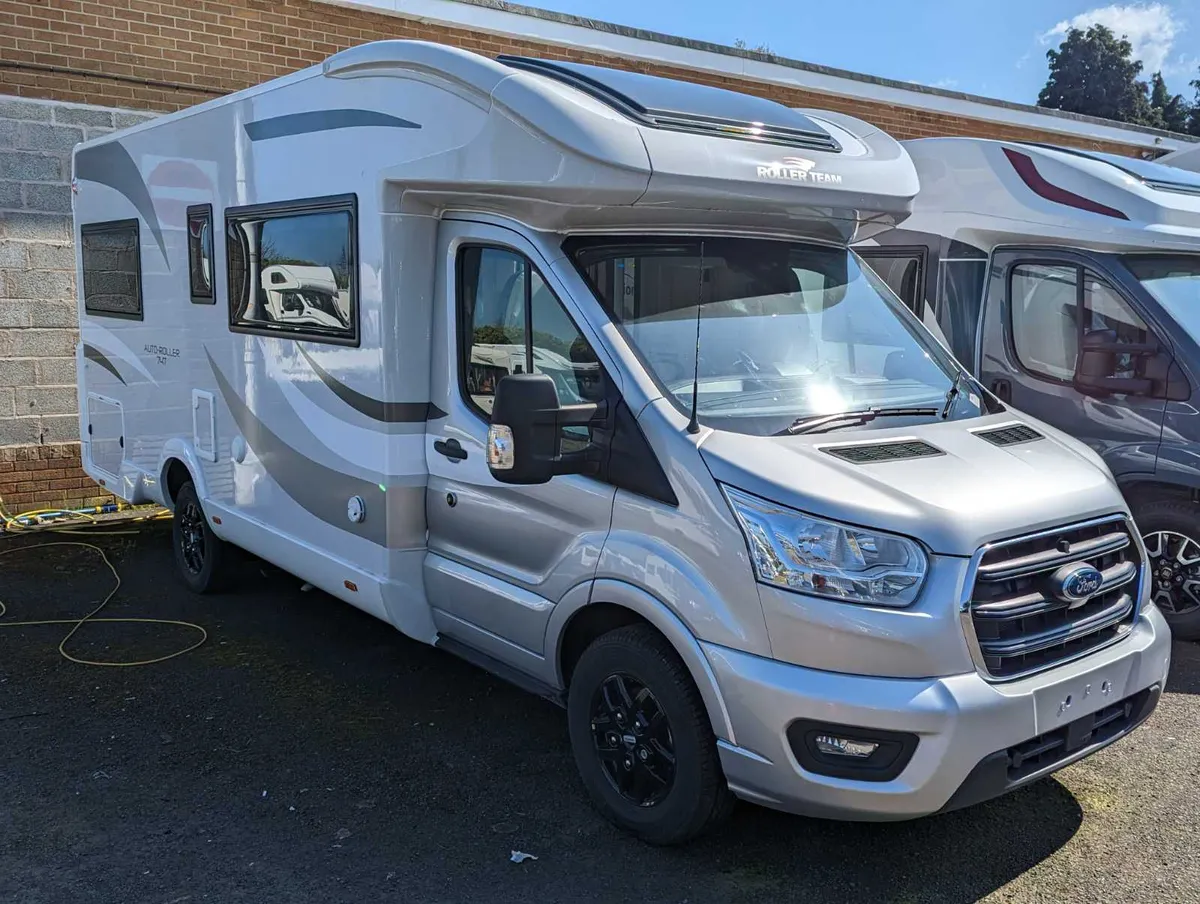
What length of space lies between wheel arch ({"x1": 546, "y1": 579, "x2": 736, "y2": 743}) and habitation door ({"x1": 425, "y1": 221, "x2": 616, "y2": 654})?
0.08 m

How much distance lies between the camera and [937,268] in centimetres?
654

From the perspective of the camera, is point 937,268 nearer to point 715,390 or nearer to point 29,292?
point 715,390

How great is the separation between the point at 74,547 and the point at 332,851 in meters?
5.07

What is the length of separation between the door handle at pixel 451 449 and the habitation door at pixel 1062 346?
11.1 ft

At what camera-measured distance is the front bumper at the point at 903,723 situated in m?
3.07

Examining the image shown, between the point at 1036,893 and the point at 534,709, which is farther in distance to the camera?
the point at 534,709

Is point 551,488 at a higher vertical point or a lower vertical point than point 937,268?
lower

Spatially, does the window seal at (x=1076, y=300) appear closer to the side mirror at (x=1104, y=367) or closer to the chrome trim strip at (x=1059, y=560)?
the side mirror at (x=1104, y=367)

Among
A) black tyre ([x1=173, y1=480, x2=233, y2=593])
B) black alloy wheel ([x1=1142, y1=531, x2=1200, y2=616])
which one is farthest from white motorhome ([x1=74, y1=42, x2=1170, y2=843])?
black alloy wheel ([x1=1142, y1=531, x2=1200, y2=616])

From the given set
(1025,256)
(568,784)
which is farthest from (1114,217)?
(568,784)

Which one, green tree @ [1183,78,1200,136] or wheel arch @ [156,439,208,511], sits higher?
green tree @ [1183,78,1200,136]

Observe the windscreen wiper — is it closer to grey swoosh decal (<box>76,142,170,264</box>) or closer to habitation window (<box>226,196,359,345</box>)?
habitation window (<box>226,196,359,345</box>)

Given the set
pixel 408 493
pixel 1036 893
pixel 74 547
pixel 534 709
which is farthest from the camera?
pixel 74 547

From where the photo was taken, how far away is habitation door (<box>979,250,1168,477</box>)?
5605 mm
